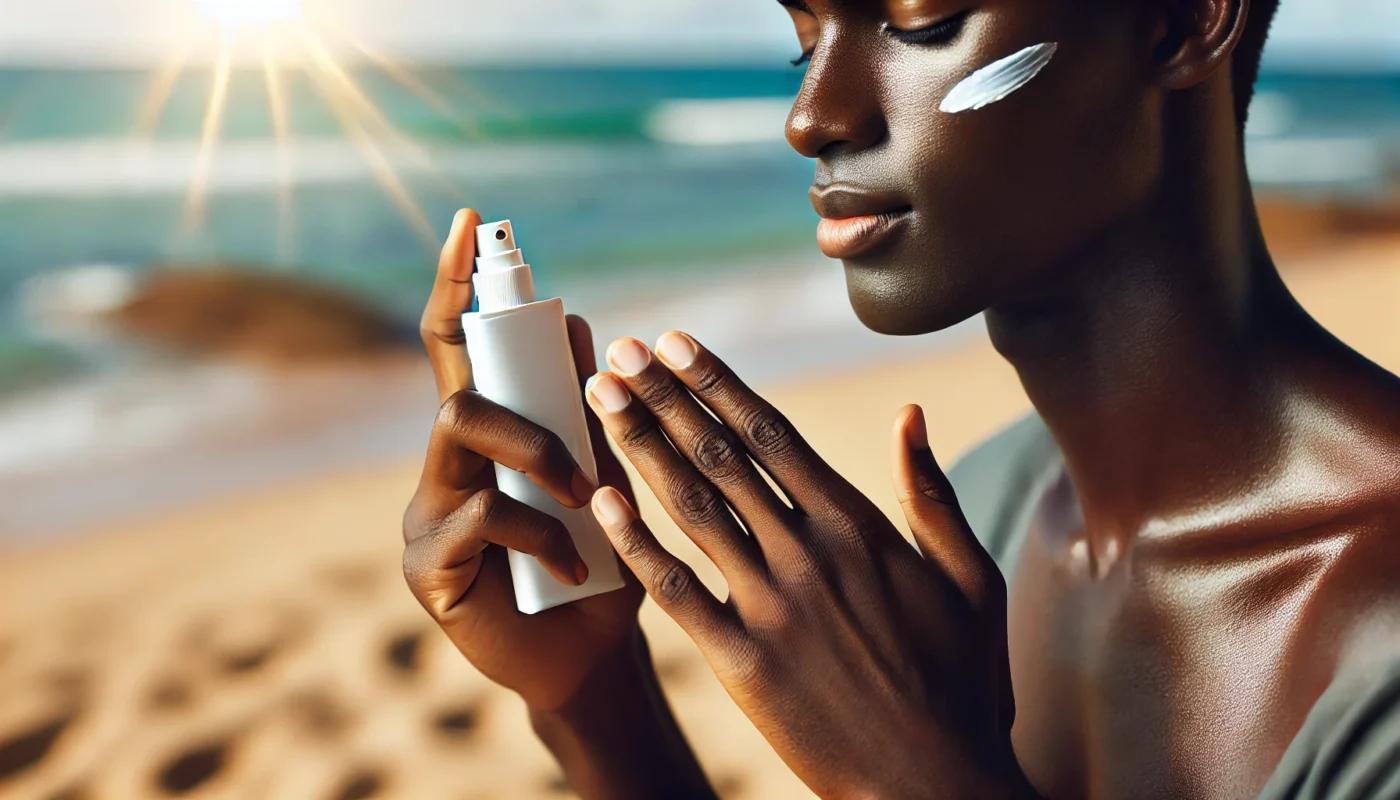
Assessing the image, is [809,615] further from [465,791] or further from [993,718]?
[465,791]

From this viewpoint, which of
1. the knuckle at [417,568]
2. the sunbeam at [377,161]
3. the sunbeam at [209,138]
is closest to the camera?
the knuckle at [417,568]

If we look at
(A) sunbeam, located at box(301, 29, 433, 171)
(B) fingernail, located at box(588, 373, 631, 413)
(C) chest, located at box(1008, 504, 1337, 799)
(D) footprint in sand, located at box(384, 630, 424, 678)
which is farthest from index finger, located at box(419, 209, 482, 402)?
(A) sunbeam, located at box(301, 29, 433, 171)

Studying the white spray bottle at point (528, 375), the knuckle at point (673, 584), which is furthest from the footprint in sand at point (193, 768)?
the knuckle at point (673, 584)

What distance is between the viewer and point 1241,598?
584 mm

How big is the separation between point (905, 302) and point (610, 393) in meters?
0.16

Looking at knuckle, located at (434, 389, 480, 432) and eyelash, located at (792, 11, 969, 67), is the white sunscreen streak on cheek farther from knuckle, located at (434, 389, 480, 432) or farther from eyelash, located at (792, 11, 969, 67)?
knuckle, located at (434, 389, 480, 432)

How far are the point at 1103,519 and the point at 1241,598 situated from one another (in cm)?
10

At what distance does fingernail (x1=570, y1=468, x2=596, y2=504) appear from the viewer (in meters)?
0.53

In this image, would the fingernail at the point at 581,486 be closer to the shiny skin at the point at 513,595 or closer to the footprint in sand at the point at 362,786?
the shiny skin at the point at 513,595

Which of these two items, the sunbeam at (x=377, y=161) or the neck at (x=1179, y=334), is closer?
the neck at (x=1179, y=334)

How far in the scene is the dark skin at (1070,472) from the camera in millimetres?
465

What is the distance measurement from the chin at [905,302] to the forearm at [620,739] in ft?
0.82

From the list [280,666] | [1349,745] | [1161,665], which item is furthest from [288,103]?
[1349,745]

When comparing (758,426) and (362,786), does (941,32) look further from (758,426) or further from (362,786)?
(362,786)
